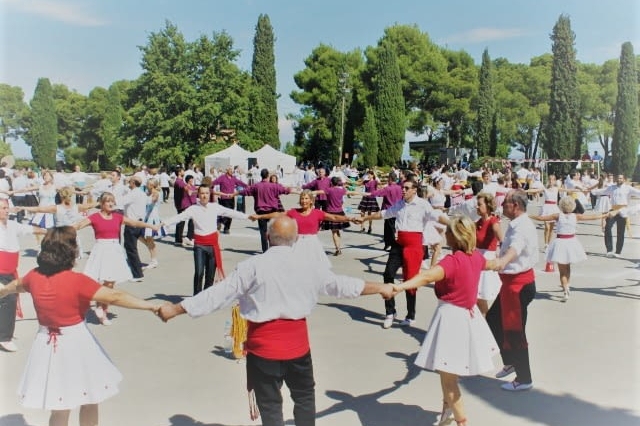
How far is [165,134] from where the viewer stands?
47.2m

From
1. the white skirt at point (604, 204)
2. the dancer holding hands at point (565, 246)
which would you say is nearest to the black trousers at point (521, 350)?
the dancer holding hands at point (565, 246)

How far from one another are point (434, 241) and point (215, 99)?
38.4 meters

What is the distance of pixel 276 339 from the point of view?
404 centimetres

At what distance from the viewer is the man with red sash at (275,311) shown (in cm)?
404

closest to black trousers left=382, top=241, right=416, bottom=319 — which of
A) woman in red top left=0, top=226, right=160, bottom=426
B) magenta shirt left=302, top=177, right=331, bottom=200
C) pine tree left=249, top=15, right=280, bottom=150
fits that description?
woman in red top left=0, top=226, right=160, bottom=426

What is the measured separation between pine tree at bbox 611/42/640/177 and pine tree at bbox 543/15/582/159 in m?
4.86

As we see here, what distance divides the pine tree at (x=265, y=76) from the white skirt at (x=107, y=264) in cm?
4776

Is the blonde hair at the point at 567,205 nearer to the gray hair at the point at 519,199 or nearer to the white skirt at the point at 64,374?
the gray hair at the point at 519,199

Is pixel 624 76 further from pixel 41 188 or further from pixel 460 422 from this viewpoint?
pixel 460 422

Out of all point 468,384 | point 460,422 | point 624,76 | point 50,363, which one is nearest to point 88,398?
point 50,363

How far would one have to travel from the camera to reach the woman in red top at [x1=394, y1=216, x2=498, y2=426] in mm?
4777

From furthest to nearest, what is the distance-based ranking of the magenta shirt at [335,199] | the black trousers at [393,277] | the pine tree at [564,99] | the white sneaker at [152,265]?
the pine tree at [564,99]
the magenta shirt at [335,199]
the white sneaker at [152,265]
the black trousers at [393,277]

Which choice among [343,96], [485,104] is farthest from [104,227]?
[485,104]

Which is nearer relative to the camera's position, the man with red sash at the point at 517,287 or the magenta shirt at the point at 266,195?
the man with red sash at the point at 517,287
